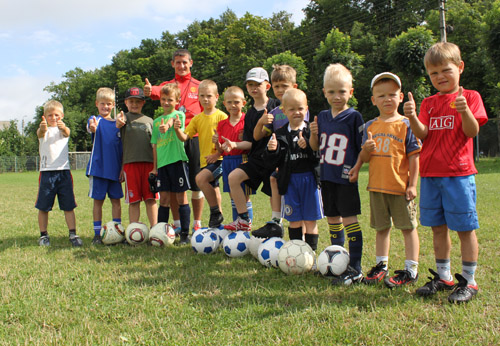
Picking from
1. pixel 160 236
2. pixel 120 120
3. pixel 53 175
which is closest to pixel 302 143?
pixel 160 236

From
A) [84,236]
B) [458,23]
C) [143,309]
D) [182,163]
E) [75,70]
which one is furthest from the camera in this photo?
[75,70]

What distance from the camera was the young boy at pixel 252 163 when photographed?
16.1 ft

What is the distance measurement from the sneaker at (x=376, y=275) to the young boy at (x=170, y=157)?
300cm

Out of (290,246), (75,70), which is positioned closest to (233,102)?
(290,246)

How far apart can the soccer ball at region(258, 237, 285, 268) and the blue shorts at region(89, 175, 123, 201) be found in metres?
2.84

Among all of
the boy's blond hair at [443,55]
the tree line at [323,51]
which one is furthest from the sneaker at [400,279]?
the tree line at [323,51]

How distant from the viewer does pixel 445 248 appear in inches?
138

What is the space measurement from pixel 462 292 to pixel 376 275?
2.43ft

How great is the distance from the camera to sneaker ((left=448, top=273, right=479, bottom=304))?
10.2 feet

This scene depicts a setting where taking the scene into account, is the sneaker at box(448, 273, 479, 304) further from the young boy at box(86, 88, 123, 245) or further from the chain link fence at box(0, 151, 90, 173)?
the chain link fence at box(0, 151, 90, 173)

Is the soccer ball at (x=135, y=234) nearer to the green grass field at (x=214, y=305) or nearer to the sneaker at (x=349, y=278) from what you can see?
the green grass field at (x=214, y=305)

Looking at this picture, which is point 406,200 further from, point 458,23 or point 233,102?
point 458,23

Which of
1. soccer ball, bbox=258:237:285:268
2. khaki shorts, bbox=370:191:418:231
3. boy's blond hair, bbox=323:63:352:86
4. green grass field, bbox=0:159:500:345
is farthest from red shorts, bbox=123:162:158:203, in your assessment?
khaki shorts, bbox=370:191:418:231

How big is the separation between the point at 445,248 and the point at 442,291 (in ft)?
1.26
